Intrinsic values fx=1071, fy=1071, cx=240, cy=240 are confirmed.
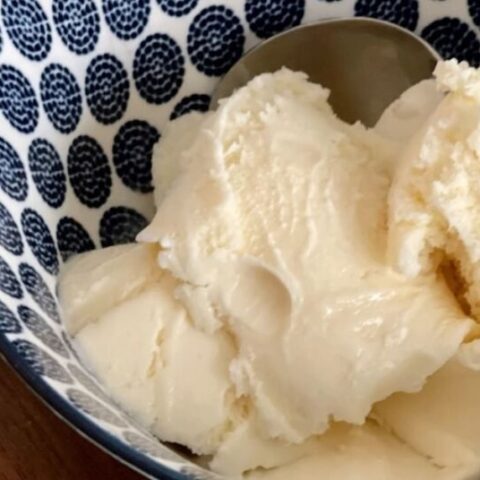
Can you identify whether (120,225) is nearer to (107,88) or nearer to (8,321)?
(107,88)

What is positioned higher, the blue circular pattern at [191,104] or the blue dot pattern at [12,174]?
the blue dot pattern at [12,174]

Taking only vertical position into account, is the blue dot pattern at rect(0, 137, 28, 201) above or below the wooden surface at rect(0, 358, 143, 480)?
above

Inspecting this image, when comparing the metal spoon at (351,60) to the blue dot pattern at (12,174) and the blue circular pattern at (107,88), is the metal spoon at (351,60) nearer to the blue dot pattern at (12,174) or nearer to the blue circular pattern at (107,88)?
the blue circular pattern at (107,88)

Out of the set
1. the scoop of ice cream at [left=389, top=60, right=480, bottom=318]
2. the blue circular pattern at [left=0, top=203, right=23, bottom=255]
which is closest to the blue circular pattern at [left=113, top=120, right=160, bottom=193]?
the blue circular pattern at [left=0, top=203, right=23, bottom=255]

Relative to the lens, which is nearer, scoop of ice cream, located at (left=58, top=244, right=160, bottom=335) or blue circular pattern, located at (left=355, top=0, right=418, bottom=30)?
scoop of ice cream, located at (left=58, top=244, right=160, bottom=335)

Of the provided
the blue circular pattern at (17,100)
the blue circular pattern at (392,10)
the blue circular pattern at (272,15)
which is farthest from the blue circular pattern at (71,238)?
the blue circular pattern at (392,10)

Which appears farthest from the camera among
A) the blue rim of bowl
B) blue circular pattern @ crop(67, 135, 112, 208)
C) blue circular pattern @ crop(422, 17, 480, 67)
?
blue circular pattern @ crop(422, 17, 480, 67)

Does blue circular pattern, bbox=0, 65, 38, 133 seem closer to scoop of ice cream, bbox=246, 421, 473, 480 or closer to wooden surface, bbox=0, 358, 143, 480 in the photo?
wooden surface, bbox=0, 358, 143, 480
